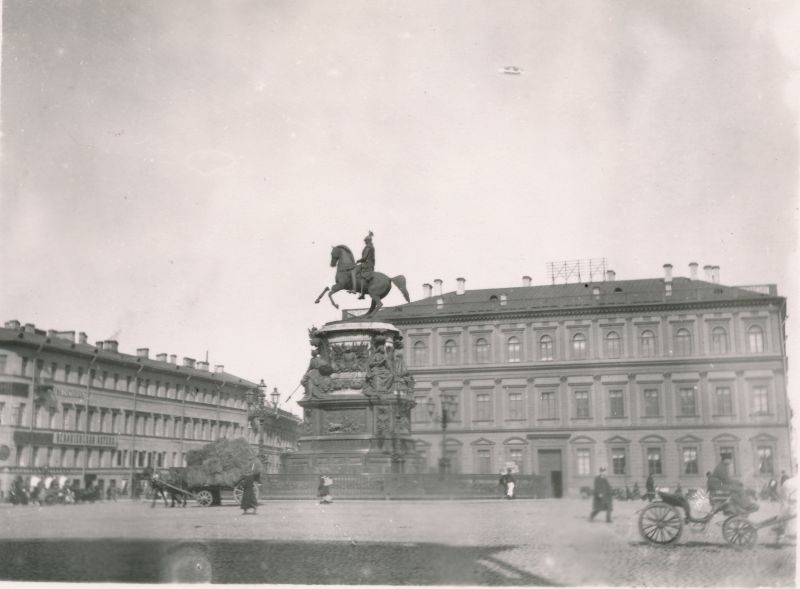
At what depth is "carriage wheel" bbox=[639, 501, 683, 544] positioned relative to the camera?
11148 millimetres

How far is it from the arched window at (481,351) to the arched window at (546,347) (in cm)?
209

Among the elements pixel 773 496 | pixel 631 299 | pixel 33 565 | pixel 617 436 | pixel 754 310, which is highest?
pixel 631 299

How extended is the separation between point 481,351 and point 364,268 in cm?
882

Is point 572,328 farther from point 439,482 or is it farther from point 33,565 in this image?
point 33,565

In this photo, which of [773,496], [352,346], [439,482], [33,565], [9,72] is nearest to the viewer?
[33,565]

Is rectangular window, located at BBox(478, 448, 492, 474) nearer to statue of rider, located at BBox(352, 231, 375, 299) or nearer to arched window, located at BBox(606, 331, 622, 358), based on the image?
arched window, located at BBox(606, 331, 622, 358)

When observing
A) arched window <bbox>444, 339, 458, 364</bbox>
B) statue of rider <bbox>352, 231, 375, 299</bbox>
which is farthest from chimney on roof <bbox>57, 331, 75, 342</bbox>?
arched window <bbox>444, 339, 458, 364</bbox>

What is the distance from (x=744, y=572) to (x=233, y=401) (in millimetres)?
28097

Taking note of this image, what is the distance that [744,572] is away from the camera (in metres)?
9.80

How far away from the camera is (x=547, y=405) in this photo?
124ft

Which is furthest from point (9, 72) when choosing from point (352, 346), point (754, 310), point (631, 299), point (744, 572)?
point (631, 299)

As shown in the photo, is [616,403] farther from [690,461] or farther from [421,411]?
[421,411]

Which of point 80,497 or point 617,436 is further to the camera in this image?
point 617,436

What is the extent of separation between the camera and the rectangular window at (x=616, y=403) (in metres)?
30.9
